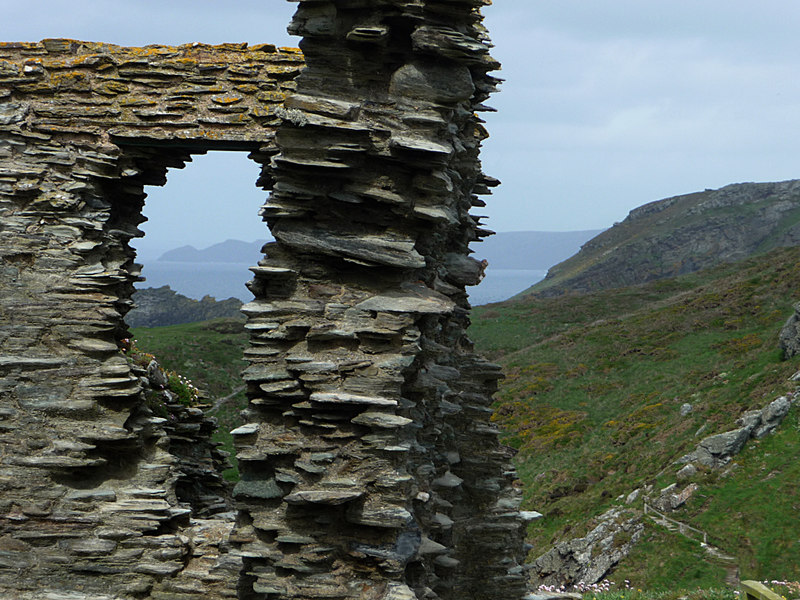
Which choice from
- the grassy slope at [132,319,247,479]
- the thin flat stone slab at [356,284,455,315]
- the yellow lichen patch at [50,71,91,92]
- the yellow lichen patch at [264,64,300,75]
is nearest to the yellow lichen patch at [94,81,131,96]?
the yellow lichen patch at [50,71,91,92]

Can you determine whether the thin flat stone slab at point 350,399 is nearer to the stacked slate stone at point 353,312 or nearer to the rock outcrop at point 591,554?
the stacked slate stone at point 353,312

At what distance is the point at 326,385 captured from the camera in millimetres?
11625

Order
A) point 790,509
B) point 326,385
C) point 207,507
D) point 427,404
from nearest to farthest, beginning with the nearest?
1. point 326,385
2. point 427,404
3. point 207,507
4. point 790,509

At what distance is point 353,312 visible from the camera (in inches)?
471

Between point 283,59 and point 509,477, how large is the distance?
9578mm

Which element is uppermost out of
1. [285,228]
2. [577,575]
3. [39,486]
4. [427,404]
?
[285,228]

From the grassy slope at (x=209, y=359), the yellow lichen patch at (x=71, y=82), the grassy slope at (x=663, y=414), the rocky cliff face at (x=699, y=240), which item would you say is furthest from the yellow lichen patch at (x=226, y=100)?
the rocky cliff face at (x=699, y=240)

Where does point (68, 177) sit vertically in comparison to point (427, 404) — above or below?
above

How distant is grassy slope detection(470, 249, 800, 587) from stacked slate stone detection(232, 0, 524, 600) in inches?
722

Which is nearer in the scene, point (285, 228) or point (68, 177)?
point (285, 228)

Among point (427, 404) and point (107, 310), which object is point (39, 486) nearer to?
point (107, 310)

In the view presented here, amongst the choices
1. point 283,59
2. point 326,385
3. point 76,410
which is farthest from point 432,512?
point 283,59

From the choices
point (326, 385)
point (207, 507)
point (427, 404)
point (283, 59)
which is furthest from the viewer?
point (207, 507)

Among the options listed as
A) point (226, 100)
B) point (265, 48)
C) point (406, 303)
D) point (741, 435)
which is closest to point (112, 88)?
point (226, 100)
